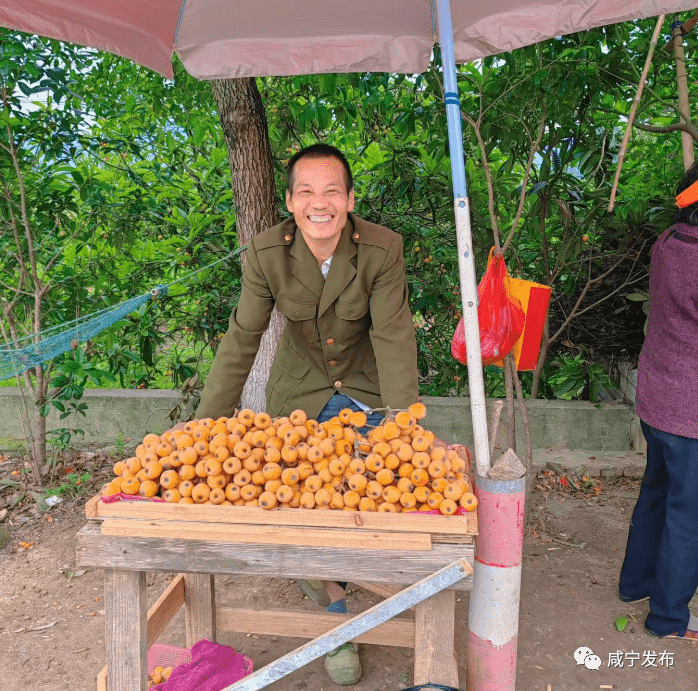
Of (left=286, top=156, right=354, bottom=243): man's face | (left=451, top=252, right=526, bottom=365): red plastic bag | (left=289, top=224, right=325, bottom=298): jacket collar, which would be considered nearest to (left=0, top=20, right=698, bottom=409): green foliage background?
(left=451, top=252, right=526, bottom=365): red plastic bag

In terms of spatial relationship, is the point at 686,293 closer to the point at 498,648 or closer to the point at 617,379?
the point at 498,648

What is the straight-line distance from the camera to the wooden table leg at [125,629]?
77.0 inches

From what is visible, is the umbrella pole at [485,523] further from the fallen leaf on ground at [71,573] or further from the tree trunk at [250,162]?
the fallen leaf on ground at [71,573]

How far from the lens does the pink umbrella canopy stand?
2625 mm

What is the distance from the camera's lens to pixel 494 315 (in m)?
2.91

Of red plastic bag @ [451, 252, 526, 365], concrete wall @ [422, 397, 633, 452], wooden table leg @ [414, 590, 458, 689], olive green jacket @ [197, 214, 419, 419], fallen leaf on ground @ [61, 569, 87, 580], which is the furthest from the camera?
concrete wall @ [422, 397, 633, 452]

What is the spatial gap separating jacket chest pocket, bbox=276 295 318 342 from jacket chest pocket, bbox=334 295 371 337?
100 mm

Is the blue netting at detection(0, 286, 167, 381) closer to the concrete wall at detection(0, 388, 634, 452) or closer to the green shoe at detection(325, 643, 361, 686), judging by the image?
the concrete wall at detection(0, 388, 634, 452)

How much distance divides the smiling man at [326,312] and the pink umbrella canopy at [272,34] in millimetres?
549

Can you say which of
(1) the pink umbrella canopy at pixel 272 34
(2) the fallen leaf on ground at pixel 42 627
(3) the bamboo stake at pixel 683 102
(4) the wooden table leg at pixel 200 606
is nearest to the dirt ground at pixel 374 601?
(2) the fallen leaf on ground at pixel 42 627

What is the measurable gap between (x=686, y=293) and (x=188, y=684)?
7.68 feet

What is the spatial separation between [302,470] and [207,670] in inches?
39.1

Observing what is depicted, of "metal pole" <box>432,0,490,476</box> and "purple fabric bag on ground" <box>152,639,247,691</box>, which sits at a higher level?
"metal pole" <box>432,0,490,476</box>

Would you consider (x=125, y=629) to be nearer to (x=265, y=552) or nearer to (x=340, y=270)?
(x=265, y=552)
